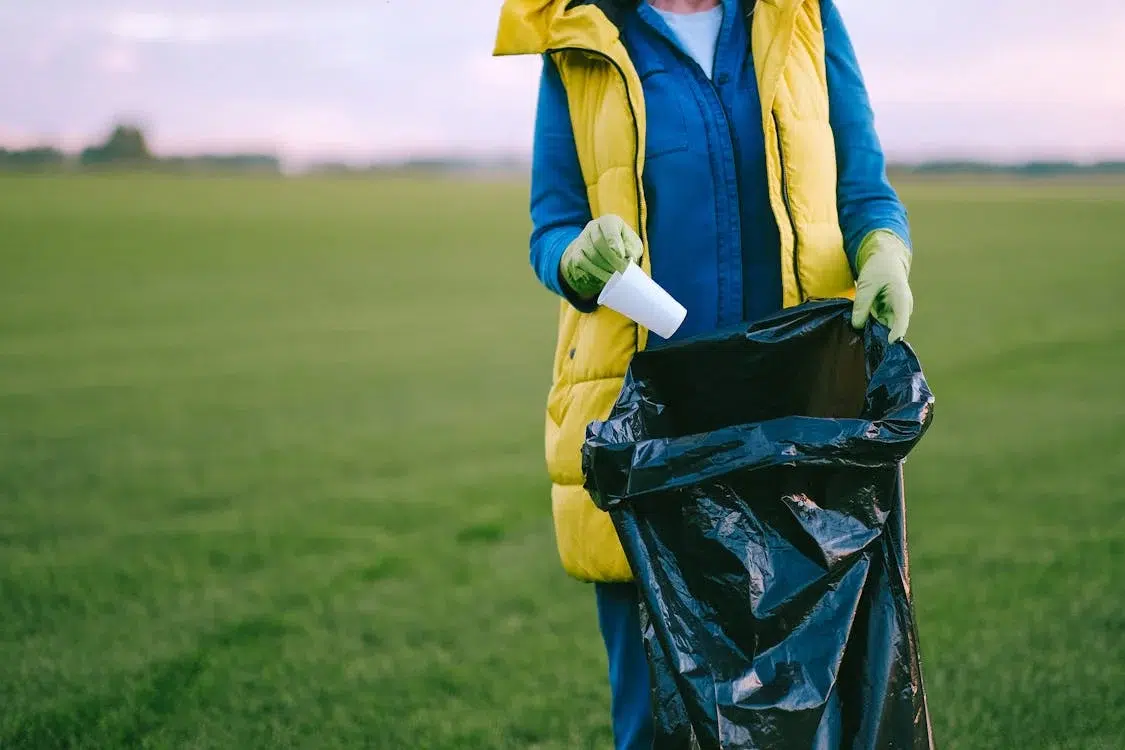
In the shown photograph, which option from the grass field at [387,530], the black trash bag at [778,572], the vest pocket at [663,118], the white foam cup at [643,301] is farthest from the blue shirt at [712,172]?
the grass field at [387,530]

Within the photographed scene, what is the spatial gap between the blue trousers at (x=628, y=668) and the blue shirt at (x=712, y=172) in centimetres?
48

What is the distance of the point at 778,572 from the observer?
1439 millimetres

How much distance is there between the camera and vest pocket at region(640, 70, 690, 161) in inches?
66.2

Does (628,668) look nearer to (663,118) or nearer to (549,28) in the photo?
(663,118)

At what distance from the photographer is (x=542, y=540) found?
4156 millimetres

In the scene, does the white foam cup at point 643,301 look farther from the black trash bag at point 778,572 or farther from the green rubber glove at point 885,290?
the green rubber glove at point 885,290

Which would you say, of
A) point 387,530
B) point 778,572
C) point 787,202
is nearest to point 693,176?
point 787,202

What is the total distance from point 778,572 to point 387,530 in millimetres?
3092

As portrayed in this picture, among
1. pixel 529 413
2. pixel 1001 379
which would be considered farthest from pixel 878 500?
pixel 1001 379

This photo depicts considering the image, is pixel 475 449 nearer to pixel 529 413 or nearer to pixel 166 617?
pixel 529 413

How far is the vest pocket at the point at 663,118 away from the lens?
66.2 inches

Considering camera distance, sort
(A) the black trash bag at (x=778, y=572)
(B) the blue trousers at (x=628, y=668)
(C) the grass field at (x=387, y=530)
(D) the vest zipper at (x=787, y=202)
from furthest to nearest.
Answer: (C) the grass field at (x=387, y=530)
(B) the blue trousers at (x=628, y=668)
(D) the vest zipper at (x=787, y=202)
(A) the black trash bag at (x=778, y=572)

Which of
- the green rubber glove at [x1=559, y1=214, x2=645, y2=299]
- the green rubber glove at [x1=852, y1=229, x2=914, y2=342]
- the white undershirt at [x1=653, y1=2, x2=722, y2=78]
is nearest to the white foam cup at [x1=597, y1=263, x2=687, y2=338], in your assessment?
the green rubber glove at [x1=559, y1=214, x2=645, y2=299]

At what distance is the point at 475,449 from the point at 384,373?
7.80 ft
